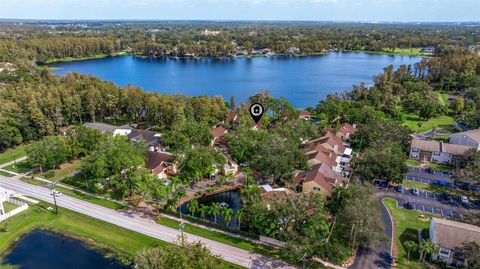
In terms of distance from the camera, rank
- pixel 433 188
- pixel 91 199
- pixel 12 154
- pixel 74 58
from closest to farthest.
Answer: pixel 91 199 → pixel 433 188 → pixel 12 154 → pixel 74 58

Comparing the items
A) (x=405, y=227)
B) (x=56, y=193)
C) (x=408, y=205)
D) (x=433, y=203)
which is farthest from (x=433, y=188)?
(x=56, y=193)

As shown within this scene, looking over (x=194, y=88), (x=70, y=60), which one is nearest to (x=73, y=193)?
(x=194, y=88)

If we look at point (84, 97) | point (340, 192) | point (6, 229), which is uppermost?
point (84, 97)

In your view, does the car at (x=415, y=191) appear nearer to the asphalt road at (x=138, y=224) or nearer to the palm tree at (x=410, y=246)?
the palm tree at (x=410, y=246)

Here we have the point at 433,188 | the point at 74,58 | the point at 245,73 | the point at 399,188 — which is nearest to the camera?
the point at 399,188

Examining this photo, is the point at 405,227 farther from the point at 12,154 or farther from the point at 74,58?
the point at 74,58

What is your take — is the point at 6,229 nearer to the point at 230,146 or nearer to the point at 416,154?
the point at 230,146

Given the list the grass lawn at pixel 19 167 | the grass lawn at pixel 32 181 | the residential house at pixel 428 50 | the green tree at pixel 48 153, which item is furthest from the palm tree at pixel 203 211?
the residential house at pixel 428 50
